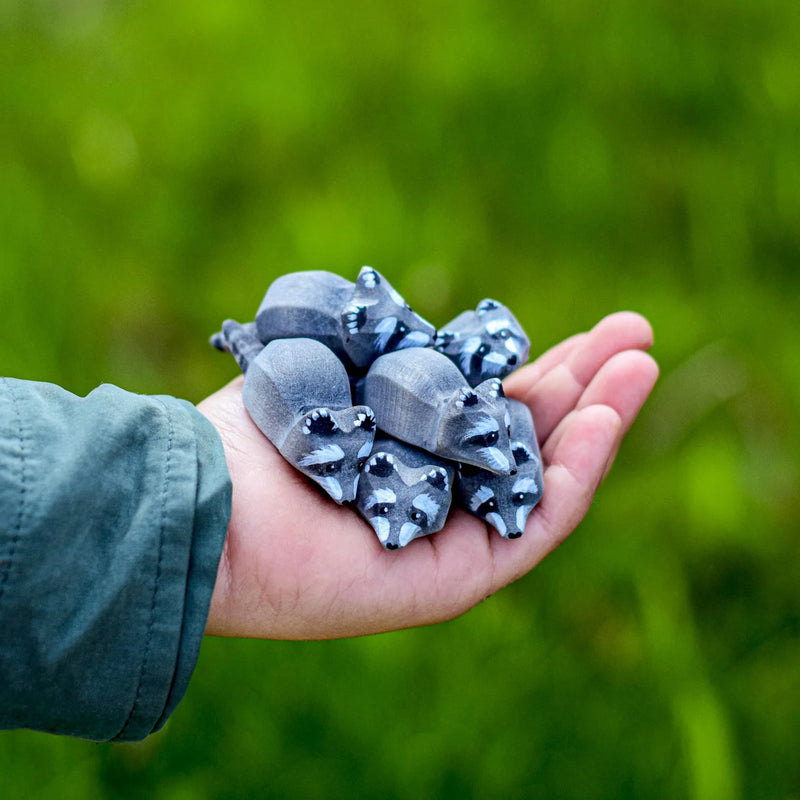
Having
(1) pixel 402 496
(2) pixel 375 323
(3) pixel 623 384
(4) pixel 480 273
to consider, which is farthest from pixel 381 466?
(4) pixel 480 273

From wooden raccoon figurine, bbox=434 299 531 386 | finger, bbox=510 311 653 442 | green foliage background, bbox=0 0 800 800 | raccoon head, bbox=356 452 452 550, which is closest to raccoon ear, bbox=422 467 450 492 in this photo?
raccoon head, bbox=356 452 452 550

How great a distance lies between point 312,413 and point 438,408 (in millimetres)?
92

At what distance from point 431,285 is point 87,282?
0.48 m

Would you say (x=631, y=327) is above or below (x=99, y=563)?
above

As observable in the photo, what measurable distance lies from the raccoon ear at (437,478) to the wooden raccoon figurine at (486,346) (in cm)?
12

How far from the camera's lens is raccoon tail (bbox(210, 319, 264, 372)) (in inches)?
31.9

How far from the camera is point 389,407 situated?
728mm

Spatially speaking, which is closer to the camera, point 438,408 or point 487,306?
point 438,408

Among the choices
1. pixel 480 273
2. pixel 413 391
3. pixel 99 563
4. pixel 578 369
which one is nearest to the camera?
pixel 99 563

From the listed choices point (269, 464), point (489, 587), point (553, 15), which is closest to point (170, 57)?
point (553, 15)

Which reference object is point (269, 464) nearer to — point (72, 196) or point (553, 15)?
point (72, 196)

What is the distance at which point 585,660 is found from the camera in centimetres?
105

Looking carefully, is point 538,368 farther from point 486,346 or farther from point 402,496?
point 402,496

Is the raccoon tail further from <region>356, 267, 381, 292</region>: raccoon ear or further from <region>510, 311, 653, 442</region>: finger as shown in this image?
<region>510, 311, 653, 442</region>: finger
